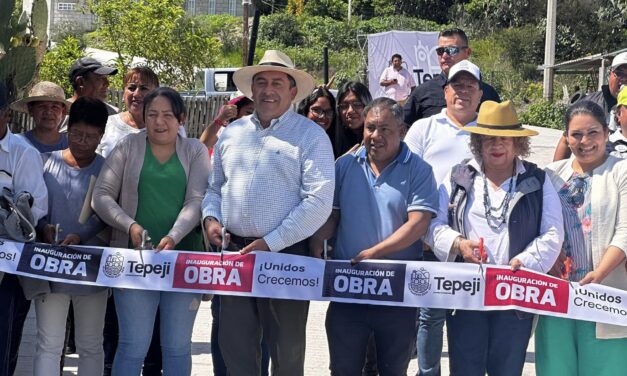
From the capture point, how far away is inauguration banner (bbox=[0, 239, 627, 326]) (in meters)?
5.21

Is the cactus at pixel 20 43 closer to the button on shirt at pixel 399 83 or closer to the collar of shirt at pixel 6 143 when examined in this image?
the collar of shirt at pixel 6 143

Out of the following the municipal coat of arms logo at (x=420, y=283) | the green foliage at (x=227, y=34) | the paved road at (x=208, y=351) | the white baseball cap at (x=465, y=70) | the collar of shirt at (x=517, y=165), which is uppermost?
the green foliage at (x=227, y=34)

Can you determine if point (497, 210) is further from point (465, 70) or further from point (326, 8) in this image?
point (326, 8)

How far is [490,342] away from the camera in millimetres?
5344

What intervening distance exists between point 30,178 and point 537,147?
1751 cm

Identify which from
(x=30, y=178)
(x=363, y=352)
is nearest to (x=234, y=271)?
(x=363, y=352)

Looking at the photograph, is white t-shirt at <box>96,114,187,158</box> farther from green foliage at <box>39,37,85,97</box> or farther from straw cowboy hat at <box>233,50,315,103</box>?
green foliage at <box>39,37,85,97</box>

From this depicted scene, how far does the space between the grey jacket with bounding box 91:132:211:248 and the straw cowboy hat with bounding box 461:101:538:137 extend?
161 cm

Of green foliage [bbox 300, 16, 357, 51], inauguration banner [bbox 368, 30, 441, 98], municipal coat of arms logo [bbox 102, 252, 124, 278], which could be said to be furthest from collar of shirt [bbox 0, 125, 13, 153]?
green foliage [bbox 300, 16, 357, 51]

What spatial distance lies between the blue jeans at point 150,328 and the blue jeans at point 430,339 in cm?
151

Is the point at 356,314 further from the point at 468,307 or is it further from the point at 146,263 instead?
the point at 146,263

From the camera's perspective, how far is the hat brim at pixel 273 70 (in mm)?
5492

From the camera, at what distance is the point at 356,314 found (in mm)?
5402

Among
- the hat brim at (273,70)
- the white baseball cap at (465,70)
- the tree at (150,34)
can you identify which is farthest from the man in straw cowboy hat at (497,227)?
the tree at (150,34)
